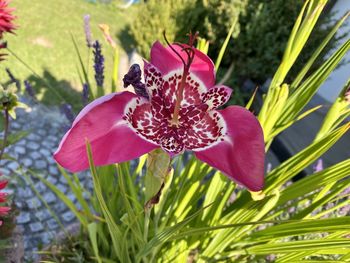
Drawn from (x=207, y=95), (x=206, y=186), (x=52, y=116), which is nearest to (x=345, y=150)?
(x=206, y=186)

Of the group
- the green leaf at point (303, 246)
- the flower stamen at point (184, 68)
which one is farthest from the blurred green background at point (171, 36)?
the flower stamen at point (184, 68)

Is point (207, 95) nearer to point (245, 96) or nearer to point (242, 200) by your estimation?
point (242, 200)

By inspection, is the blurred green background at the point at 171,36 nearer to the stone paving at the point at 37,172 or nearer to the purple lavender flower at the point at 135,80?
the stone paving at the point at 37,172

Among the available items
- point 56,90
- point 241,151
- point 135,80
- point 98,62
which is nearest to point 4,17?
point 98,62

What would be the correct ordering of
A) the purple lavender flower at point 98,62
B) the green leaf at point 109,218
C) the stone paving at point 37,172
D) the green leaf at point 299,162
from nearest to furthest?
the green leaf at point 109,218 < the green leaf at point 299,162 < the purple lavender flower at point 98,62 < the stone paving at point 37,172

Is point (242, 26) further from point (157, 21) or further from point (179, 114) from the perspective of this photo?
point (179, 114)

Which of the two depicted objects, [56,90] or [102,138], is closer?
[102,138]
